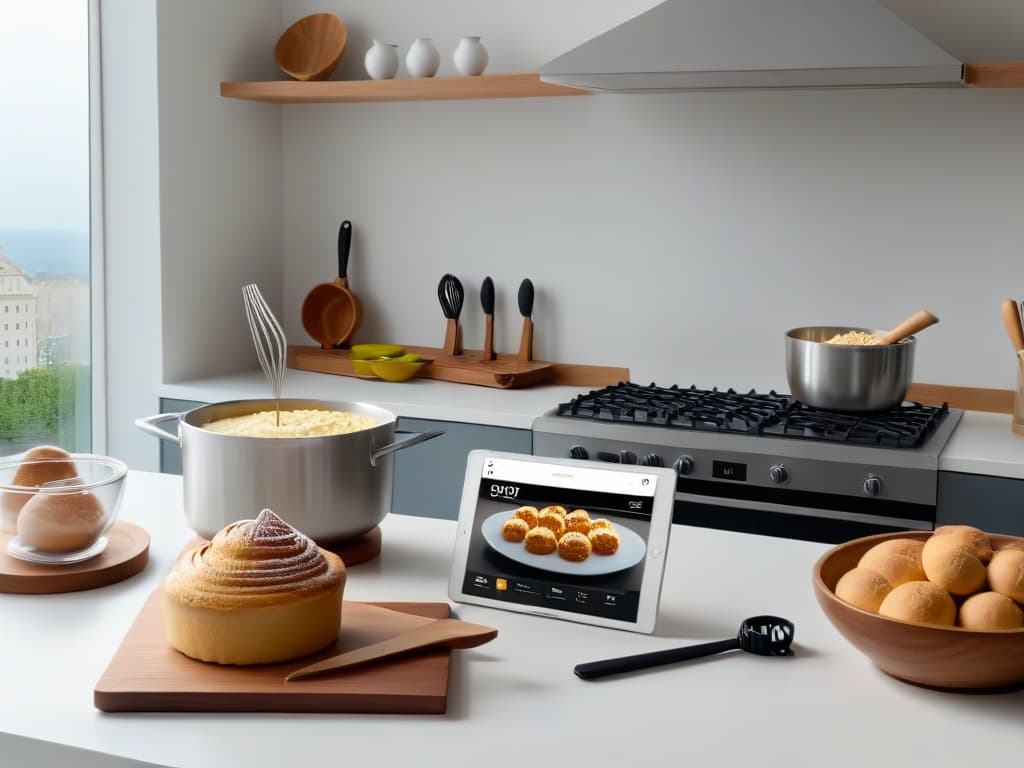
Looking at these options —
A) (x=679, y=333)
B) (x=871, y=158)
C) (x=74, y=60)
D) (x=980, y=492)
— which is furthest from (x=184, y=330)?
(x=980, y=492)

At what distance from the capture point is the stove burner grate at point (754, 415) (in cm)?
241

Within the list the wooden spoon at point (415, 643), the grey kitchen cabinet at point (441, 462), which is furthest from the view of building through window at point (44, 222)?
the wooden spoon at point (415, 643)

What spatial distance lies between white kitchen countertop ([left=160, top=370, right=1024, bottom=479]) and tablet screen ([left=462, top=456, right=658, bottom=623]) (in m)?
1.27

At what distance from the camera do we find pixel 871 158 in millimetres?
2889

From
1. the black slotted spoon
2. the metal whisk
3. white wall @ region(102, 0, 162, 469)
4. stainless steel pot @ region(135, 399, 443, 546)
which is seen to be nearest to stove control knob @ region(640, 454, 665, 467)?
the metal whisk

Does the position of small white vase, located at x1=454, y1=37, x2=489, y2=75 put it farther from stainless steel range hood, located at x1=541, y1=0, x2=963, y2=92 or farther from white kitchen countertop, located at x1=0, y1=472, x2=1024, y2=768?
white kitchen countertop, located at x1=0, y1=472, x2=1024, y2=768

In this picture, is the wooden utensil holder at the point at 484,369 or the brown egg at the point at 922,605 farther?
the wooden utensil holder at the point at 484,369

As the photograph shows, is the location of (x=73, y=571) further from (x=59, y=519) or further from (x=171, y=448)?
(x=171, y=448)

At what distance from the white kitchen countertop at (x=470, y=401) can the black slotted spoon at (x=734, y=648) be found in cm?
126

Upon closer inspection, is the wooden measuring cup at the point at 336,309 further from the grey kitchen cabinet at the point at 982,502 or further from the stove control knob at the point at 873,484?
the grey kitchen cabinet at the point at 982,502

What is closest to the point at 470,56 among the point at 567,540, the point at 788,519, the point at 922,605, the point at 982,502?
the point at 788,519

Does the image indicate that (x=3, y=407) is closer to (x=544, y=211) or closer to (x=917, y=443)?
(x=544, y=211)

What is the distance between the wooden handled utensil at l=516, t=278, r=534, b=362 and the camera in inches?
128

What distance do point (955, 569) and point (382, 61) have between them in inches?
98.7
